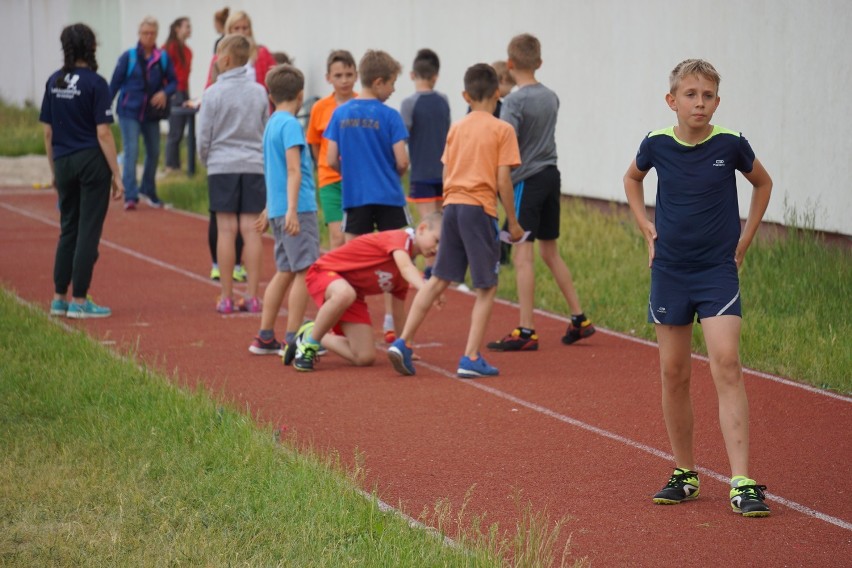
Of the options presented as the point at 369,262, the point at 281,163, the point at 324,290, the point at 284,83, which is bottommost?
the point at 324,290

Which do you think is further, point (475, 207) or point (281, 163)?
point (281, 163)

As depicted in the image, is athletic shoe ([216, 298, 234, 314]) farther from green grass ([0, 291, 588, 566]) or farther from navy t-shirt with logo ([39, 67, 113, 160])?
green grass ([0, 291, 588, 566])

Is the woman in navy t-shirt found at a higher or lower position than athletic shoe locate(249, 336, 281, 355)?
higher

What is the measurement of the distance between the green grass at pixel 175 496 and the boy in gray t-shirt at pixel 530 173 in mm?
3046

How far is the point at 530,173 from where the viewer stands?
10.3 metres

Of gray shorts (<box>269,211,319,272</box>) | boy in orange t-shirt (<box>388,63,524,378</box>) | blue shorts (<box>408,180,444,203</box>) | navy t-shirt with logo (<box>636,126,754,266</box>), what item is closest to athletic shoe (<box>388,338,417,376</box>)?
boy in orange t-shirt (<box>388,63,524,378</box>)

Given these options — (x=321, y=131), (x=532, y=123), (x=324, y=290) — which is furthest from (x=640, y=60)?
(x=324, y=290)

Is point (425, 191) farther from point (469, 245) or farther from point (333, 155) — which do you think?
point (469, 245)

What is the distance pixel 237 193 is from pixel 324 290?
7.02 feet

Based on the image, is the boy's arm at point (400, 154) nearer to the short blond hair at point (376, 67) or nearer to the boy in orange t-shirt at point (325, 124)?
the short blond hair at point (376, 67)

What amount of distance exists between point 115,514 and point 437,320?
605cm

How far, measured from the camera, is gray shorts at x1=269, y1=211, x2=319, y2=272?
32.3 feet

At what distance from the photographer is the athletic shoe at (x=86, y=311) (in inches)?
448

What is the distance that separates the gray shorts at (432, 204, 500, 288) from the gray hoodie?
8.43 feet
